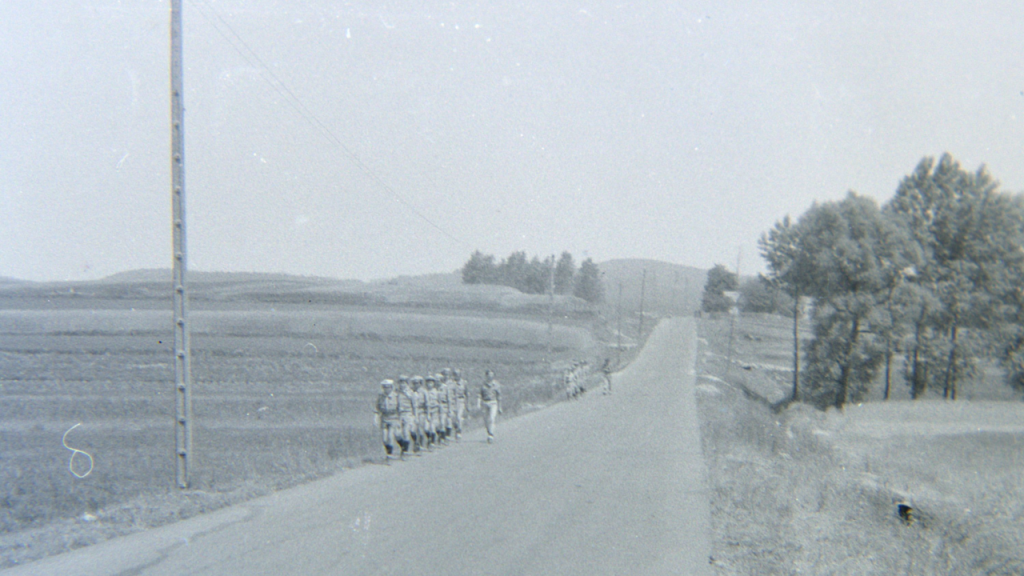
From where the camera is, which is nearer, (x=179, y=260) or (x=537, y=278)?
(x=179, y=260)

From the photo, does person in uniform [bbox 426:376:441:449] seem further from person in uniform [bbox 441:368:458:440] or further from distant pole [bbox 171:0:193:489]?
distant pole [bbox 171:0:193:489]

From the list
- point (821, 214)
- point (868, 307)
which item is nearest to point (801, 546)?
point (868, 307)

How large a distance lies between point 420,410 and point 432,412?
0.70 meters

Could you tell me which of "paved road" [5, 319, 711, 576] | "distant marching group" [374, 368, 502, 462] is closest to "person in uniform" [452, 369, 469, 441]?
"distant marching group" [374, 368, 502, 462]

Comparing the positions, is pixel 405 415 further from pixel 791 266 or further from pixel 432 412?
pixel 791 266

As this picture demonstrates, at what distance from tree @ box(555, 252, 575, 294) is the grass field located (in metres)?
72.5

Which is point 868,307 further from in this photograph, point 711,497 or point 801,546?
point 801,546

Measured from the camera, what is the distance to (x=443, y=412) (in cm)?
1557

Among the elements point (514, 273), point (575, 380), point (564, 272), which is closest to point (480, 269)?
point (514, 273)

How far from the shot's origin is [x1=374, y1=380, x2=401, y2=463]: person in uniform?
13.0 m

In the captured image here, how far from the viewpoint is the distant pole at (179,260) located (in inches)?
389

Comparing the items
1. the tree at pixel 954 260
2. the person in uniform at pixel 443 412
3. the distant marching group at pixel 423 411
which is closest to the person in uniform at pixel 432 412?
the distant marching group at pixel 423 411

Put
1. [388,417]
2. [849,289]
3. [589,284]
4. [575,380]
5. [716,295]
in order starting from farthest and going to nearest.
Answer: [589,284] → [716,295] → [849,289] → [575,380] → [388,417]

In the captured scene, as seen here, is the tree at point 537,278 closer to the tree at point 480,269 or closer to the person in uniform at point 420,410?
the tree at point 480,269
